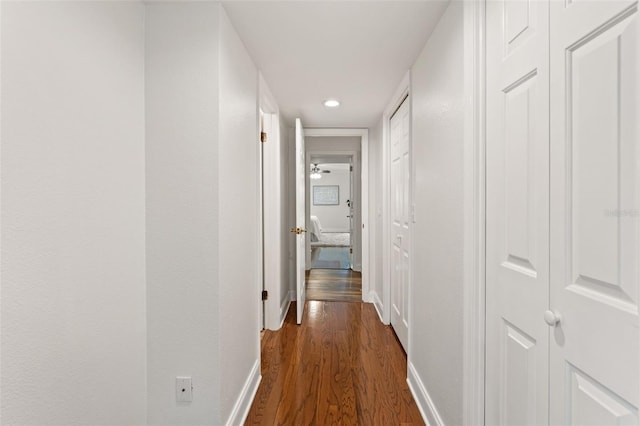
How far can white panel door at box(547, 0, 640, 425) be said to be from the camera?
2.38ft

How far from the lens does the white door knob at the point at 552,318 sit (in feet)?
3.07

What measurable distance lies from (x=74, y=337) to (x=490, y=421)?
61.6 inches

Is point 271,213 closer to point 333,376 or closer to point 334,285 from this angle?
point 333,376

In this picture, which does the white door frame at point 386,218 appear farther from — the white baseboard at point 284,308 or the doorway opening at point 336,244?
the white baseboard at point 284,308

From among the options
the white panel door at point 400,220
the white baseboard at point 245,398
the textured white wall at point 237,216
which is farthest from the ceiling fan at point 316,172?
the white baseboard at point 245,398

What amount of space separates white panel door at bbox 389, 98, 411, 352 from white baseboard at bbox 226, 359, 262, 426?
3.64 feet

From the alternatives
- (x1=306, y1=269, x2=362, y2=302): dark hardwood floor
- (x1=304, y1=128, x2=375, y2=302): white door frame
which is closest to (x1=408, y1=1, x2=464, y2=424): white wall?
(x1=304, y1=128, x2=375, y2=302): white door frame

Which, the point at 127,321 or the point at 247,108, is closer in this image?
the point at 127,321

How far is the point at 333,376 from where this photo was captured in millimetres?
2359

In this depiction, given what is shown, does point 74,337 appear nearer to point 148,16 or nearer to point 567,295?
point 148,16

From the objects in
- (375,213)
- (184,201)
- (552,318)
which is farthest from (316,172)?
(552,318)

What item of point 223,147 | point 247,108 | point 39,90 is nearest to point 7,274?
point 39,90

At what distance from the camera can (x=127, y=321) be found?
1453mm

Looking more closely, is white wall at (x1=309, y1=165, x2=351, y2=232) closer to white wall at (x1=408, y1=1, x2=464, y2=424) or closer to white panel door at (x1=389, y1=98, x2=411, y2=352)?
white panel door at (x1=389, y1=98, x2=411, y2=352)
